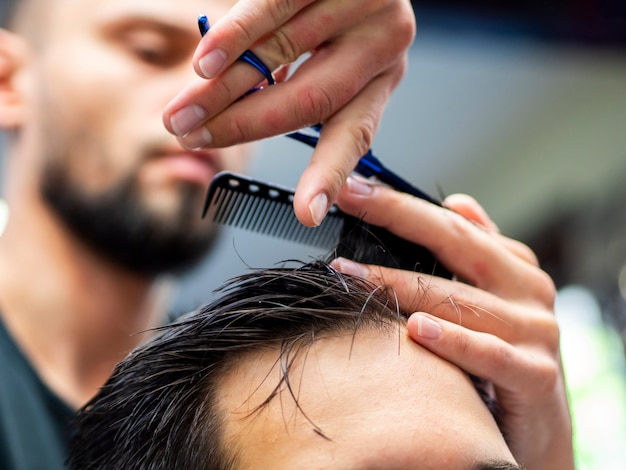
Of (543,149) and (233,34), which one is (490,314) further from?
(543,149)

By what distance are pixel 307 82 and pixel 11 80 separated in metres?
1.08

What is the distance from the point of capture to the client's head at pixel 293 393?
0.78 meters

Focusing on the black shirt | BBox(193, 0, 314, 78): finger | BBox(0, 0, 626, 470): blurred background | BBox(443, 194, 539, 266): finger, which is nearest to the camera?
BBox(193, 0, 314, 78): finger

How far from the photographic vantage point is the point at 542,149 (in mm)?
4383

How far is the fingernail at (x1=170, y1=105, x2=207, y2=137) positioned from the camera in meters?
0.76

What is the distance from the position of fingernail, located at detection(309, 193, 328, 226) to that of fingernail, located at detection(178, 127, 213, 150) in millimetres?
145

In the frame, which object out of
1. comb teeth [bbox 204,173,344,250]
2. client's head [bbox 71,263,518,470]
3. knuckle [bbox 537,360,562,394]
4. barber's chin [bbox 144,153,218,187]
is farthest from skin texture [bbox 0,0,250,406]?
knuckle [bbox 537,360,562,394]

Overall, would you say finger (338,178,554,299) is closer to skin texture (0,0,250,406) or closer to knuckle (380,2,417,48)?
knuckle (380,2,417,48)

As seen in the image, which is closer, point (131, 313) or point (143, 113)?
point (143, 113)

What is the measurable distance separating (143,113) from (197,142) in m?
0.70

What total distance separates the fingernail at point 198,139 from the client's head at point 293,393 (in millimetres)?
210

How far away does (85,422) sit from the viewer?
39.8 inches

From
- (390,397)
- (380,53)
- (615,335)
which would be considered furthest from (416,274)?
(615,335)

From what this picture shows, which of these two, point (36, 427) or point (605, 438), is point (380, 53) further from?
point (605, 438)
